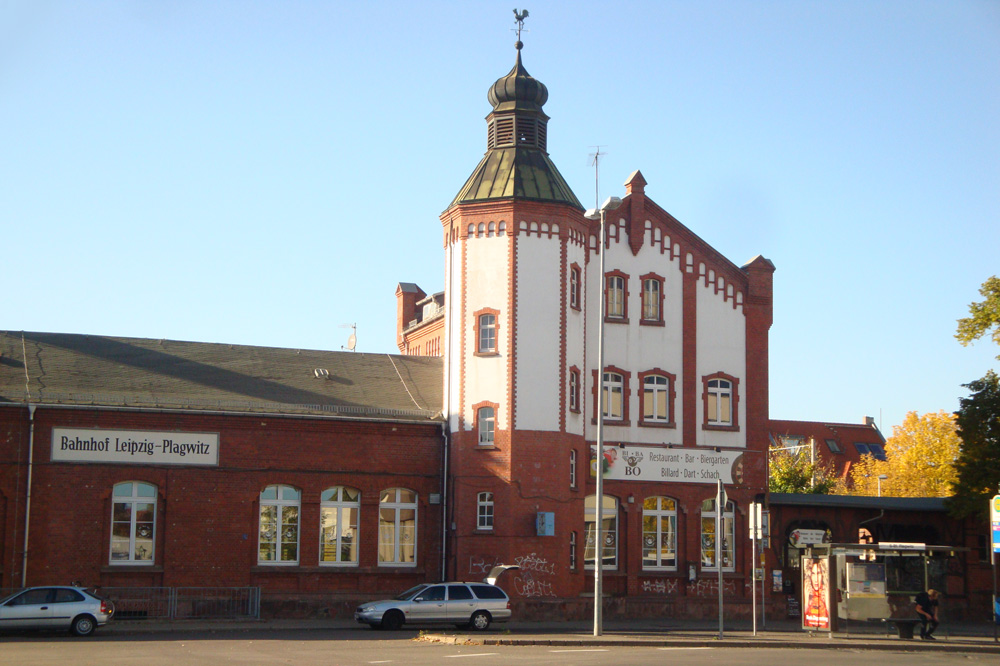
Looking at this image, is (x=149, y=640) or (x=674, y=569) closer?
(x=149, y=640)

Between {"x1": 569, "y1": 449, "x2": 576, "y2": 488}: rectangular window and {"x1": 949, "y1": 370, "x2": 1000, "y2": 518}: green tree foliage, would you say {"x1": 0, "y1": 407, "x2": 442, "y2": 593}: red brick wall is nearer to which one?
{"x1": 569, "y1": 449, "x2": 576, "y2": 488}: rectangular window

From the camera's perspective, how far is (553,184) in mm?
38531

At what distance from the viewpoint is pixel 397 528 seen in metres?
37.6

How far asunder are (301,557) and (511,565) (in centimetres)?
660

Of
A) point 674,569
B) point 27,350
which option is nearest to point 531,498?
point 674,569

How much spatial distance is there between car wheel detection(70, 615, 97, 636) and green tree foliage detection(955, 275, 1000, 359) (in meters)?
27.3

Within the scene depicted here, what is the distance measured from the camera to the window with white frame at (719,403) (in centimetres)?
4088

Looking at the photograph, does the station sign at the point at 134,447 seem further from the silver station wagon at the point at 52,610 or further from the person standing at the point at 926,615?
the person standing at the point at 926,615

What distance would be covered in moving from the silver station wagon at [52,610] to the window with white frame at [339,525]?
30.2 ft

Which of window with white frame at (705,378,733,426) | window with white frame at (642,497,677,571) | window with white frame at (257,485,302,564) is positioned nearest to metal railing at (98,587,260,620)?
window with white frame at (257,485,302,564)

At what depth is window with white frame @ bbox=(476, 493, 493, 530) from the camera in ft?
120

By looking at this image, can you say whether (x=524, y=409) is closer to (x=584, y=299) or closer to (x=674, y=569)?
(x=584, y=299)

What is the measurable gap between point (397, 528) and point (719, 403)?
12.3 meters

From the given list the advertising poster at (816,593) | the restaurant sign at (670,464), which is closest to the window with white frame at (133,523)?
the restaurant sign at (670,464)
